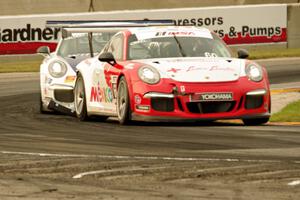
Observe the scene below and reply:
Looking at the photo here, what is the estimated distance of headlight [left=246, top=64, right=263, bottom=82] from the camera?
14.0 meters

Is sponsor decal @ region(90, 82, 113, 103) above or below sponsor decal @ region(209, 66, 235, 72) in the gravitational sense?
below

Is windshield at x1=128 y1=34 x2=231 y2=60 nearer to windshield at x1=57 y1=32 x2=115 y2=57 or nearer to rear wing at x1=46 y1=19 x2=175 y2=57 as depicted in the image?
rear wing at x1=46 y1=19 x2=175 y2=57

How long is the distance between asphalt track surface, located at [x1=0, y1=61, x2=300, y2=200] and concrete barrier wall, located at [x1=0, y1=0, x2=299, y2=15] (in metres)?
22.4

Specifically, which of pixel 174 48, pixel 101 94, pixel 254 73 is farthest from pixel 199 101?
pixel 101 94

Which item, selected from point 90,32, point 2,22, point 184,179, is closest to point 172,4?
point 2,22

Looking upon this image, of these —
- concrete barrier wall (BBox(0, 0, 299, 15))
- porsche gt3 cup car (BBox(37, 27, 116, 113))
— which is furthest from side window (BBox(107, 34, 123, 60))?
concrete barrier wall (BBox(0, 0, 299, 15))

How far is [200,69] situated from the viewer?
1398 cm

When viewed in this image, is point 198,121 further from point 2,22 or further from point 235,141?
point 2,22

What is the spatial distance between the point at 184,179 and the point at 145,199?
956 mm

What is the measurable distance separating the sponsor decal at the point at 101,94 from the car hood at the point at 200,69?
2.86ft

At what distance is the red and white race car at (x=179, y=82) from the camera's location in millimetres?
13734

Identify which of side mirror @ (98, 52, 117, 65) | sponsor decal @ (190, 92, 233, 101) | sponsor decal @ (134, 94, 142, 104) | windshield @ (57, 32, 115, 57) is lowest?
sponsor decal @ (134, 94, 142, 104)

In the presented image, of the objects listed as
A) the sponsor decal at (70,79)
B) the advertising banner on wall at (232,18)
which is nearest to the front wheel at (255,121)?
the sponsor decal at (70,79)

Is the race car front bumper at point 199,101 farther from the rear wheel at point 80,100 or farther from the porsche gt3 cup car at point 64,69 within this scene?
the porsche gt3 cup car at point 64,69
